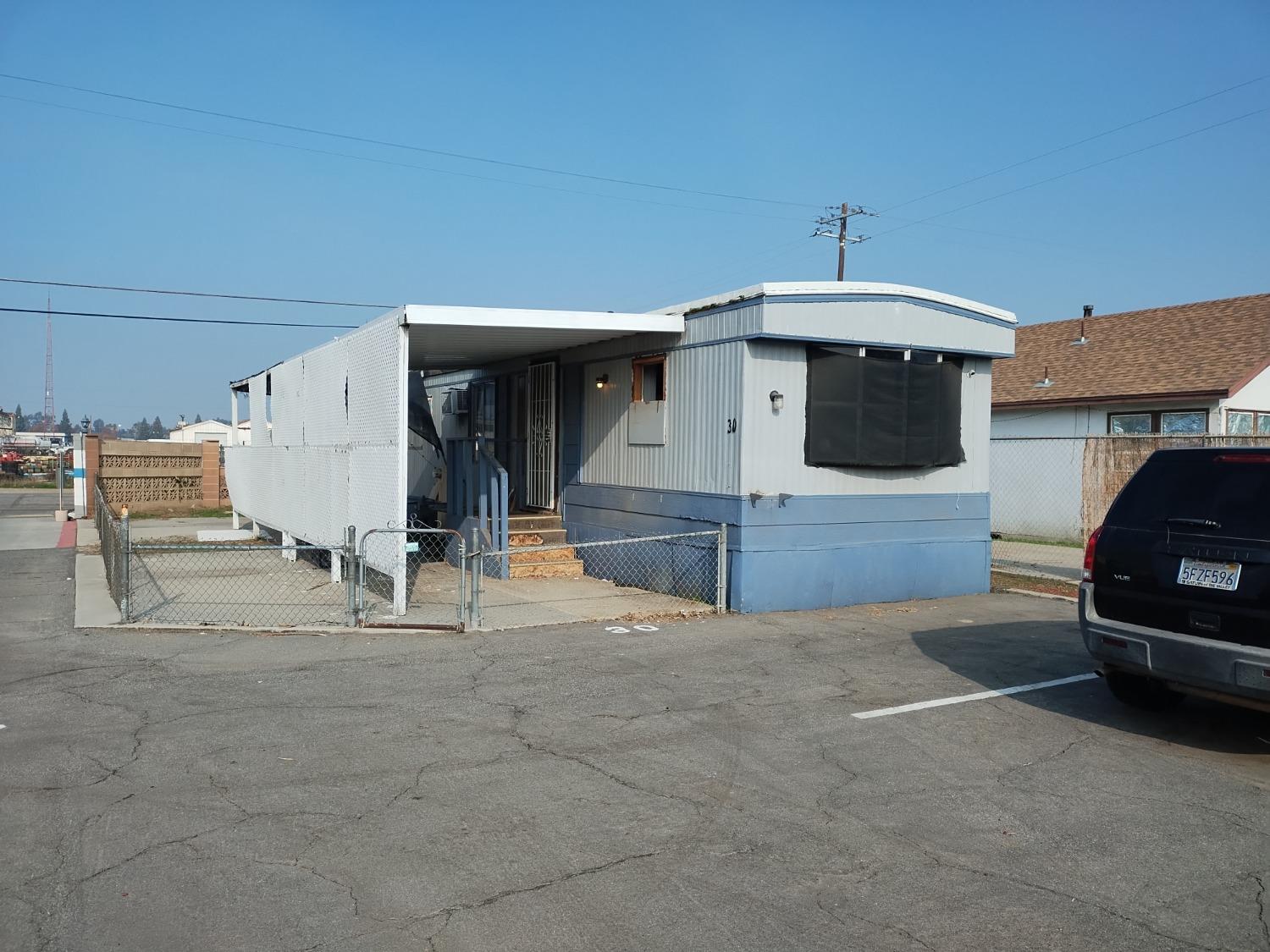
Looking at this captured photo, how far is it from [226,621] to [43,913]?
257 inches

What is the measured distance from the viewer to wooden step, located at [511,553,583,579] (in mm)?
13344

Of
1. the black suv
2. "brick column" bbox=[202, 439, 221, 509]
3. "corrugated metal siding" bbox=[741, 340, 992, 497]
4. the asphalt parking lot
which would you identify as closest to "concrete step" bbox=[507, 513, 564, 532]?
"corrugated metal siding" bbox=[741, 340, 992, 497]

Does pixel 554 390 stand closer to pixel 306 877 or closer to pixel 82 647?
pixel 82 647

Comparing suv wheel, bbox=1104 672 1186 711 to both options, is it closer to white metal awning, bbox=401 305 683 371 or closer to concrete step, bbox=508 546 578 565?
white metal awning, bbox=401 305 683 371

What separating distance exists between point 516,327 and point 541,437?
4032mm

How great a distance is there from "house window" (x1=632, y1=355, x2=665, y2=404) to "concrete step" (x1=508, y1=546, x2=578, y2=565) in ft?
7.54

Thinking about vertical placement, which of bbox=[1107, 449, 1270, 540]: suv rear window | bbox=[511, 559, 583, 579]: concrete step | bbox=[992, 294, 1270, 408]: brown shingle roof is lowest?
bbox=[511, 559, 583, 579]: concrete step

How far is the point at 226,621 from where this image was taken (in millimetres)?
10094

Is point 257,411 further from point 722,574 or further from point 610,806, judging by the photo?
point 610,806

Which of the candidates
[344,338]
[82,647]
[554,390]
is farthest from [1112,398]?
[82,647]

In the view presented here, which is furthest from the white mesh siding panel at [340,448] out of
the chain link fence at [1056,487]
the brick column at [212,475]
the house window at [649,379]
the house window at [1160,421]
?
the house window at [1160,421]

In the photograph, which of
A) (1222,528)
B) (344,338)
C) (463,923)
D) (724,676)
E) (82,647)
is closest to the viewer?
(463,923)

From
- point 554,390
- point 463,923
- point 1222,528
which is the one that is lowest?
point 463,923

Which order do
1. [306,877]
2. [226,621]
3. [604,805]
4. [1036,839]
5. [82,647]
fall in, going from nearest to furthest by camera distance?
[306,877]
[1036,839]
[604,805]
[82,647]
[226,621]
